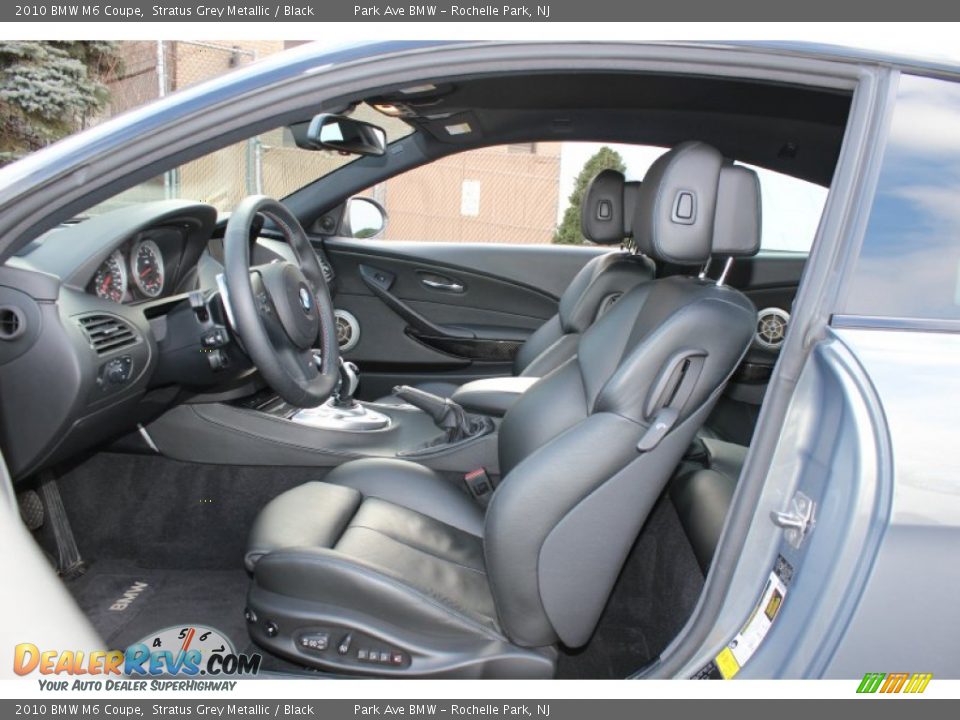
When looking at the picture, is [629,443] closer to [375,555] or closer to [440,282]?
[375,555]

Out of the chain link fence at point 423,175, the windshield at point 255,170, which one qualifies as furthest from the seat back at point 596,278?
the chain link fence at point 423,175

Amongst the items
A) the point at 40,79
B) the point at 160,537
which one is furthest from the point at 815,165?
the point at 40,79

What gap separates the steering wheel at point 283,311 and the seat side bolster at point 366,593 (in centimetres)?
45

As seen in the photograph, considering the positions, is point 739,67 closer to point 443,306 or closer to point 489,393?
point 489,393

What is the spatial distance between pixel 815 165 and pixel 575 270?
1373 mm

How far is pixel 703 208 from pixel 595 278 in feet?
4.38

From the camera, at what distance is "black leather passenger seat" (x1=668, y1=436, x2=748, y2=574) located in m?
1.89

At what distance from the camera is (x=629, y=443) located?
1.53 m

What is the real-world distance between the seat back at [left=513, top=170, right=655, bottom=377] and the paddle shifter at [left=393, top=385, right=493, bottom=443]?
0.30m

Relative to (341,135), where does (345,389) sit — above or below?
below

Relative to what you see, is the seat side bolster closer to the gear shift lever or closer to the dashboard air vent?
the dashboard air vent

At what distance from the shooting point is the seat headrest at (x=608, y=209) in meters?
2.66

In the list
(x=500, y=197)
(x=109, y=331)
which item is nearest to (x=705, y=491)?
(x=109, y=331)

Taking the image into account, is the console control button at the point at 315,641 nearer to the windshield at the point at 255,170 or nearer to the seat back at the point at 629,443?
the seat back at the point at 629,443
